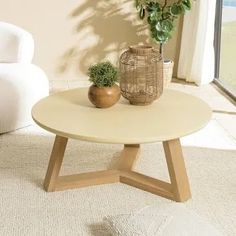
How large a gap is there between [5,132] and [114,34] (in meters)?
1.82

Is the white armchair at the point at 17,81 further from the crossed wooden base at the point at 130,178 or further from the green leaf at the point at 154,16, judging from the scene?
the green leaf at the point at 154,16

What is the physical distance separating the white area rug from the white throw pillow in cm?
9

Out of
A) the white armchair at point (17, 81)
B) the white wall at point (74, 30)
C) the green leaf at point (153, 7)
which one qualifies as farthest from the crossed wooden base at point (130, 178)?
the white wall at point (74, 30)

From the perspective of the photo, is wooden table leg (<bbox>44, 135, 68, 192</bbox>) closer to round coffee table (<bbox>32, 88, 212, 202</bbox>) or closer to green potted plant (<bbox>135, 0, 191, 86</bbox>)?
round coffee table (<bbox>32, 88, 212, 202</bbox>)

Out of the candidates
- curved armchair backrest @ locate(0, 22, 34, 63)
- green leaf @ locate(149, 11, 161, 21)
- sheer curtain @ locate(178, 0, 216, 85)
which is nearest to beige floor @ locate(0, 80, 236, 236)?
curved armchair backrest @ locate(0, 22, 34, 63)

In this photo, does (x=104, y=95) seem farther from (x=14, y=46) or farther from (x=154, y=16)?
(x=154, y=16)

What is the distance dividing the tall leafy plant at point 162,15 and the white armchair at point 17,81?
1.23 m

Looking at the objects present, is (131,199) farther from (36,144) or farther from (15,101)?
(15,101)

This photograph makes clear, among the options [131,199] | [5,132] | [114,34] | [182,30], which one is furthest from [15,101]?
[182,30]

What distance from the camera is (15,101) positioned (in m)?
2.73

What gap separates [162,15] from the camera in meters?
3.77

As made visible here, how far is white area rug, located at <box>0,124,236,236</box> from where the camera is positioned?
5.98ft

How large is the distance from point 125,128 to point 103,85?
32cm

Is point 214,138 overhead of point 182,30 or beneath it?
beneath
